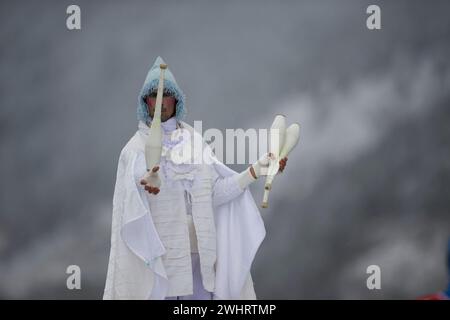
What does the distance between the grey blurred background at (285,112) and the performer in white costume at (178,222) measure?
4.61ft

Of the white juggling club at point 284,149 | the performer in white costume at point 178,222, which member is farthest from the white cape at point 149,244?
the white juggling club at point 284,149

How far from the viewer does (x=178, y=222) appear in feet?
13.0

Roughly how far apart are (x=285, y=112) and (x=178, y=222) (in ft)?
5.55

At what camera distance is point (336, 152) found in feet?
17.8

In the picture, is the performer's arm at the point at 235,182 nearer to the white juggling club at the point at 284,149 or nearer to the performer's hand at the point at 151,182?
the white juggling club at the point at 284,149

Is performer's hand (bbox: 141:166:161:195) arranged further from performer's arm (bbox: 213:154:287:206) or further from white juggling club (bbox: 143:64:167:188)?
performer's arm (bbox: 213:154:287:206)

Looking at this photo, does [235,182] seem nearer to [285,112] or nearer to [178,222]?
[178,222]

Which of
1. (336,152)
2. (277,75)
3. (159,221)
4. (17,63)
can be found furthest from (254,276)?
(17,63)

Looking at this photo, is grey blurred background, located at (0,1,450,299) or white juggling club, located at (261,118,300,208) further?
grey blurred background, located at (0,1,450,299)

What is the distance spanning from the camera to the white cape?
12.6 feet

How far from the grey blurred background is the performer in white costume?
4.61 ft

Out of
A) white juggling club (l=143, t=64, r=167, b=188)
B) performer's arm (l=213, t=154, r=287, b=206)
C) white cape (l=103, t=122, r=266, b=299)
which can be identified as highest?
white juggling club (l=143, t=64, r=167, b=188)

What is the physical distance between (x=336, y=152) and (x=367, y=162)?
21 centimetres

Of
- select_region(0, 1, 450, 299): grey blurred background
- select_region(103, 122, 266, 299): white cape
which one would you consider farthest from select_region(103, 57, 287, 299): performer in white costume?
select_region(0, 1, 450, 299): grey blurred background
